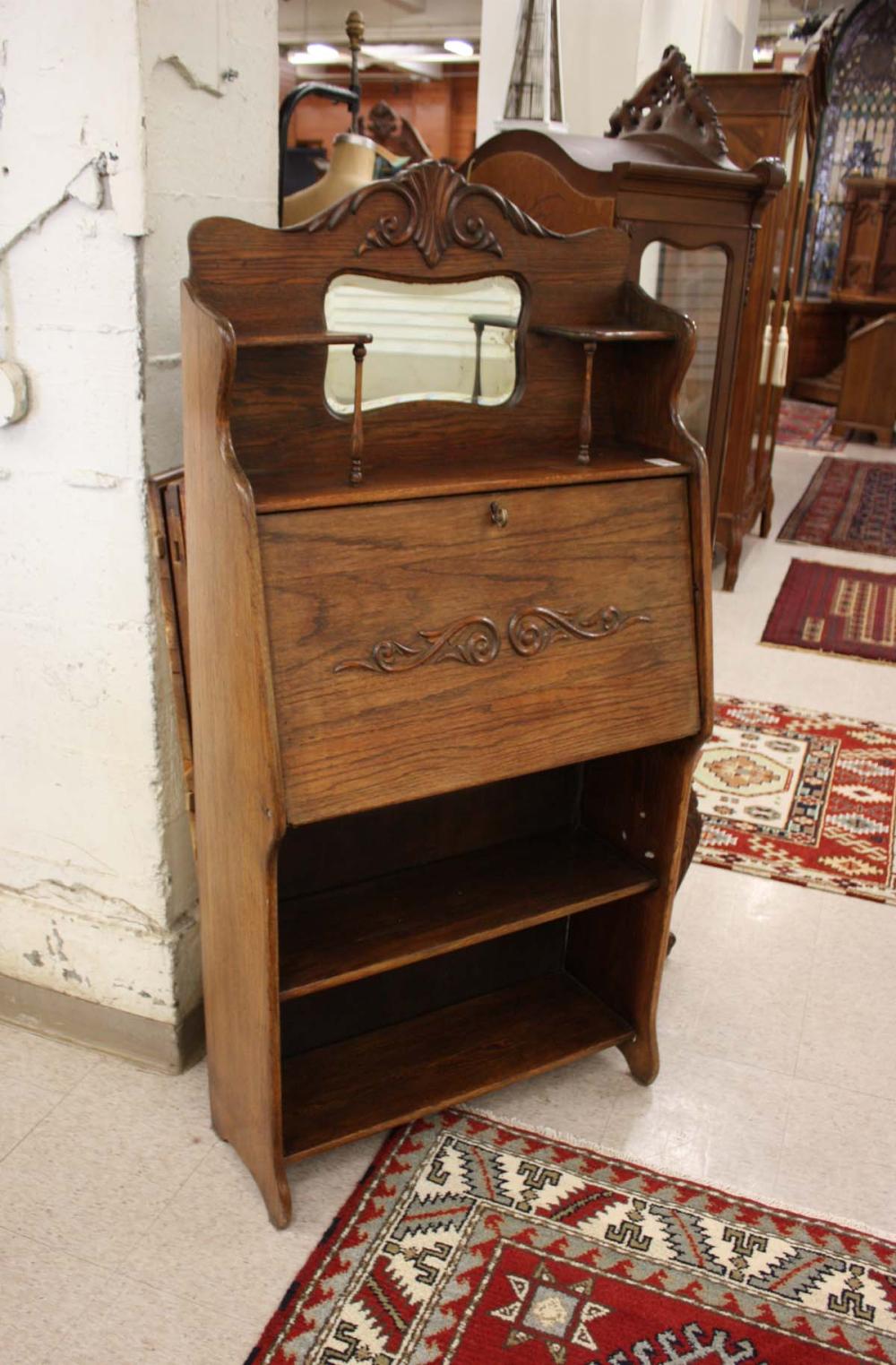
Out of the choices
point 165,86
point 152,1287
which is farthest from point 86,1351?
point 165,86

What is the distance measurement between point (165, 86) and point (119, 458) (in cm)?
55

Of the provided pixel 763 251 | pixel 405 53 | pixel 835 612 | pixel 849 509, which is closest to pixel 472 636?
pixel 763 251

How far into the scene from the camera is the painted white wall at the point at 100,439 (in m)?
1.77

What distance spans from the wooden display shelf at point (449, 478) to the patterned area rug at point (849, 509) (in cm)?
450

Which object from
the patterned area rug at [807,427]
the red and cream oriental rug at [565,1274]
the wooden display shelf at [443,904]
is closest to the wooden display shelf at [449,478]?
the wooden display shelf at [443,904]

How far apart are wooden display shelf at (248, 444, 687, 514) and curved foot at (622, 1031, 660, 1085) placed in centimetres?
105

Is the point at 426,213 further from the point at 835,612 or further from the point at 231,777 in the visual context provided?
the point at 835,612

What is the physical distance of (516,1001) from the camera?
234 cm

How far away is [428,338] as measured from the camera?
2.15 metres

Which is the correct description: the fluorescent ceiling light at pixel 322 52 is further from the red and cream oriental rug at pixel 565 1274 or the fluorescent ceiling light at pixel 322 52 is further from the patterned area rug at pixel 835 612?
the red and cream oriental rug at pixel 565 1274

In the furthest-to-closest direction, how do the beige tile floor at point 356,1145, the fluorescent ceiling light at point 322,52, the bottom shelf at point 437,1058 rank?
the fluorescent ceiling light at point 322,52 < the bottom shelf at point 437,1058 < the beige tile floor at point 356,1145

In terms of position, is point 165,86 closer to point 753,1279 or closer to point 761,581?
point 753,1279

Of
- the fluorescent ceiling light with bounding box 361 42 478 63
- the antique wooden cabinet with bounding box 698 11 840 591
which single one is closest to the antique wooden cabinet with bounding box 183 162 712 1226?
the antique wooden cabinet with bounding box 698 11 840 591

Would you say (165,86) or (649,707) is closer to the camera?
(165,86)
